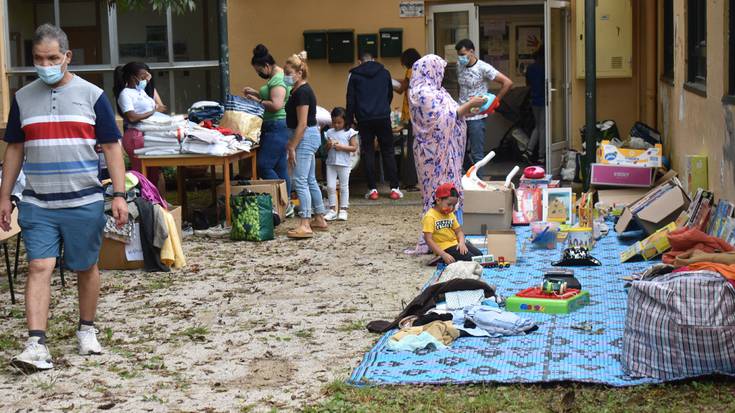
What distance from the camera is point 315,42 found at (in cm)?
1595

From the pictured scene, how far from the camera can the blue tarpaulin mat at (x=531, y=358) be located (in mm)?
6117

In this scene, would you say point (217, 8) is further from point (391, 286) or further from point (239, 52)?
point (391, 286)

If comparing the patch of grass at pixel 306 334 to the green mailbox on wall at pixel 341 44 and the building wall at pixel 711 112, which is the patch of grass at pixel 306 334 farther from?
the green mailbox on wall at pixel 341 44

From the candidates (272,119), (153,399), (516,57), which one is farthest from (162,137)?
(516,57)

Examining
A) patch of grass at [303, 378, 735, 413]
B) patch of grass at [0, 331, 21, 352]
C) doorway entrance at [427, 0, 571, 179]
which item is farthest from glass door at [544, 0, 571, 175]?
patch of grass at [303, 378, 735, 413]

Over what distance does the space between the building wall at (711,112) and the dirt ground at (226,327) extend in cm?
264

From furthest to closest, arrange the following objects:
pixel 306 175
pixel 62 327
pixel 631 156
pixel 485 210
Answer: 1. pixel 631 156
2. pixel 306 175
3. pixel 485 210
4. pixel 62 327

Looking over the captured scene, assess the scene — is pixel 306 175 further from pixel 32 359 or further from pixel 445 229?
pixel 32 359

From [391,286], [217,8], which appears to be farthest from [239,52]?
[391,286]

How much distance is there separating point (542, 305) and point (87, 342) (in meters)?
2.86

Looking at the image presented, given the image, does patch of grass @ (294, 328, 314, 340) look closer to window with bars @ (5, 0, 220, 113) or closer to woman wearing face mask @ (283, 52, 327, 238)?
woman wearing face mask @ (283, 52, 327, 238)

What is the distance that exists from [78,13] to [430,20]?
183 inches

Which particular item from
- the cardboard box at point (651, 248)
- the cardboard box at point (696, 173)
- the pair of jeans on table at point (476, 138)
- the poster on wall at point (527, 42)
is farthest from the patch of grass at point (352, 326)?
the poster on wall at point (527, 42)

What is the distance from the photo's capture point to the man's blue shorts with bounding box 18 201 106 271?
22.0 ft
